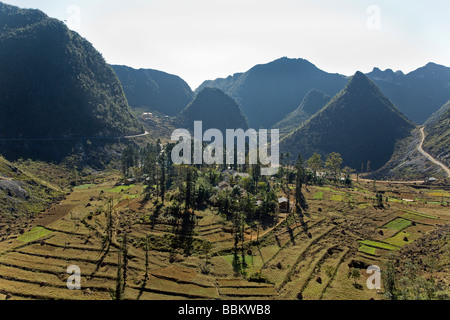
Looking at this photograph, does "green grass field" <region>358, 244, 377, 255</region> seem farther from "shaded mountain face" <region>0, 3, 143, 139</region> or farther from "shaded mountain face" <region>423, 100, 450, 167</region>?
"shaded mountain face" <region>0, 3, 143, 139</region>

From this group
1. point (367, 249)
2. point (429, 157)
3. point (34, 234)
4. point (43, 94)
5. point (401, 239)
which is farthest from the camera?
point (43, 94)

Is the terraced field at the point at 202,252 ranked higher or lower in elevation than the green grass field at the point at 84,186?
lower

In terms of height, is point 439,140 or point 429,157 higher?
point 439,140

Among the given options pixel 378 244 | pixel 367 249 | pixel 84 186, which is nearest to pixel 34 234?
pixel 84 186

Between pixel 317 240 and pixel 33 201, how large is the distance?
9253 cm

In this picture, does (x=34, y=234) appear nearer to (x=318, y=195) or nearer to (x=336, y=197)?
(x=318, y=195)

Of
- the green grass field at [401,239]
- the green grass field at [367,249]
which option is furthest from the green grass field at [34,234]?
the green grass field at [401,239]

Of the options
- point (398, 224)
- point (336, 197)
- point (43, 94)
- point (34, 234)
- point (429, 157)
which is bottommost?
point (34, 234)

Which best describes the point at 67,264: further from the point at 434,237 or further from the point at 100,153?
the point at 100,153

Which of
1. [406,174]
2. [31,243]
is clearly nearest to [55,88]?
[31,243]

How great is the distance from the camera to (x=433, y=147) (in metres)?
168

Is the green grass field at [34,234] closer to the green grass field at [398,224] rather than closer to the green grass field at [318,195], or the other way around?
the green grass field at [398,224]

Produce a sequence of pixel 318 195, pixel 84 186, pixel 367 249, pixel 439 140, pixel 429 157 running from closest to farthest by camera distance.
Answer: pixel 367 249, pixel 318 195, pixel 84 186, pixel 429 157, pixel 439 140

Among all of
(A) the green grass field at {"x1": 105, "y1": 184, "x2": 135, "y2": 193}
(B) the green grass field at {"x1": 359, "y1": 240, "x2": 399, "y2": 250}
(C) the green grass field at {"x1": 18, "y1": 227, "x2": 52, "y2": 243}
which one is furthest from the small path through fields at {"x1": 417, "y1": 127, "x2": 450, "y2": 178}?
(C) the green grass field at {"x1": 18, "y1": 227, "x2": 52, "y2": 243}
